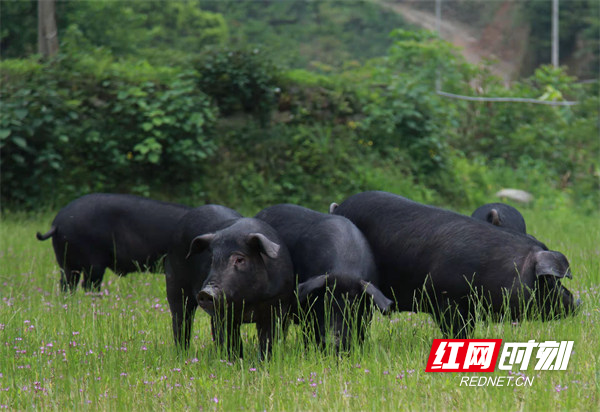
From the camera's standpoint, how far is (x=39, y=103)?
10969 millimetres

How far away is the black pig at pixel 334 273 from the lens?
13.5 ft

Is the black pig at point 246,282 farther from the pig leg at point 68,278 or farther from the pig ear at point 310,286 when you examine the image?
the pig leg at point 68,278

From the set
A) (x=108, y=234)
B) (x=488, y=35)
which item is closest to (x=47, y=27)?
(x=108, y=234)

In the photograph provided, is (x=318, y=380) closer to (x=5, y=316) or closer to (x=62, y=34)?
(x=5, y=316)

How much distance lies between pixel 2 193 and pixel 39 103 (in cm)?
145

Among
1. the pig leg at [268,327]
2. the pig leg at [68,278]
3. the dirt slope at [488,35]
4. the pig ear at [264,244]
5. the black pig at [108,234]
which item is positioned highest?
the pig ear at [264,244]

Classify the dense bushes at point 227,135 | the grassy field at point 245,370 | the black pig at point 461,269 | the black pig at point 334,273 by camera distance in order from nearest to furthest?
the grassy field at point 245,370 < the black pig at point 334,273 < the black pig at point 461,269 < the dense bushes at point 227,135

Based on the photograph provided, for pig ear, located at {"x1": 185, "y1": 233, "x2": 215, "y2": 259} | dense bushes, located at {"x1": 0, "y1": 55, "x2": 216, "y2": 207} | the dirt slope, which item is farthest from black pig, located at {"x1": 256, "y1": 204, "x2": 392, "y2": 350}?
the dirt slope

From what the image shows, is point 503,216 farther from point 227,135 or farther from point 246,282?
point 227,135

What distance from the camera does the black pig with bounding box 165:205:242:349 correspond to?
4.64 metres

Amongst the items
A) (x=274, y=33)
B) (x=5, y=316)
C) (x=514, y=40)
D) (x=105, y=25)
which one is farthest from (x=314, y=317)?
(x=514, y=40)

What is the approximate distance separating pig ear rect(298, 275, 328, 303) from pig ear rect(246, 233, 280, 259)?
27 cm

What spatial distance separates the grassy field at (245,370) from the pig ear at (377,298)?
208mm

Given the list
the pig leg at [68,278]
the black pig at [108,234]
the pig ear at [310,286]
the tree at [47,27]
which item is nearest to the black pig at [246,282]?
the pig ear at [310,286]
